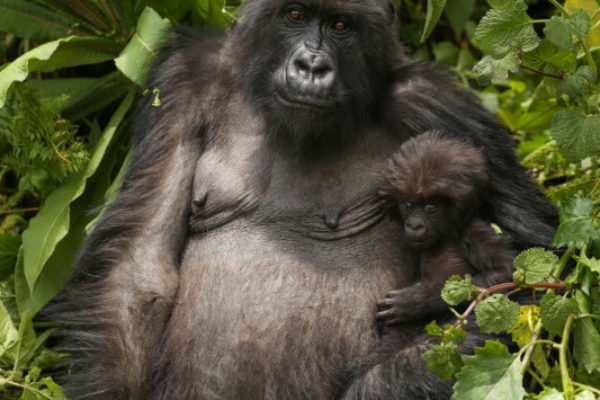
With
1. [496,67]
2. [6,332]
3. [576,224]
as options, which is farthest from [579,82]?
[6,332]

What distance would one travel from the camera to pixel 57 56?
Result: 432 centimetres

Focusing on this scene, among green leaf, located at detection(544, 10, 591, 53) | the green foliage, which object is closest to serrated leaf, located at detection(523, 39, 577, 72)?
green leaf, located at detection(544, 10, 591, 53)

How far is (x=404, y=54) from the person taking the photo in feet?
13.4

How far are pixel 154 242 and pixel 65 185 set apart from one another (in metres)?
0.75

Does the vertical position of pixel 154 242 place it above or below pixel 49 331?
above

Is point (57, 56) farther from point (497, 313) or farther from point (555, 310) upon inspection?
point (555, 310)

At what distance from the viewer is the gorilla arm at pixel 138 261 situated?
12.2 feet

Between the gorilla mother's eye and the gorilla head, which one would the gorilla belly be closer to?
the gorilla head

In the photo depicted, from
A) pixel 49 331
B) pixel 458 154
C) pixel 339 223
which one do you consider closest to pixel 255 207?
pixel 339 223

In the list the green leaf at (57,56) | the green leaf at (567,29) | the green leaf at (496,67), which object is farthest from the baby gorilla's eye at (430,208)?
the green leaf at (57,56)

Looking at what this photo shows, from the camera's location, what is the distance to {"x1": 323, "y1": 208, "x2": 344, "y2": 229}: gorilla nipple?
150 inches

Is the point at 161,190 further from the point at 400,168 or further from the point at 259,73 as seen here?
the point at 400,168

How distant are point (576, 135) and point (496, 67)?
39 centimetres

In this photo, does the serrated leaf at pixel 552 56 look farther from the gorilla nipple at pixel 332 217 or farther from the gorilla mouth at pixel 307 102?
the gorilla nipple at pixel 332 217
